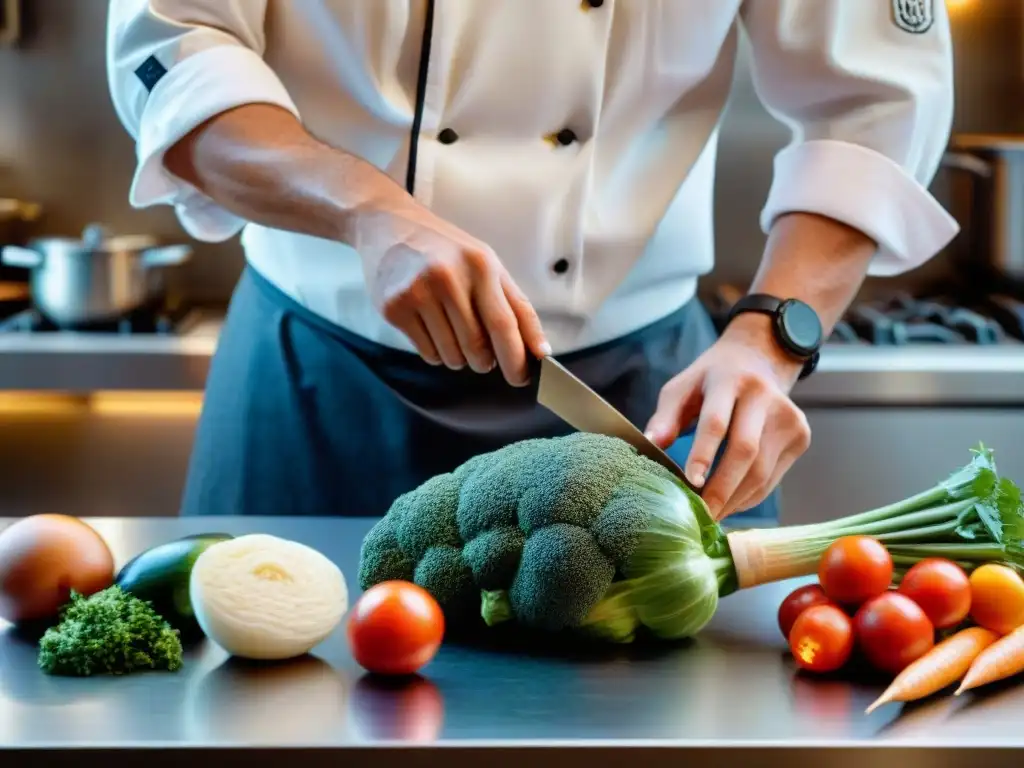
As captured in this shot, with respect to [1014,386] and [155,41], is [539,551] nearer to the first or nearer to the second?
[155,41]

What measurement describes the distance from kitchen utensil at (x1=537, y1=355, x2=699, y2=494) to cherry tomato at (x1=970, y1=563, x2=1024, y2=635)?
212 mm

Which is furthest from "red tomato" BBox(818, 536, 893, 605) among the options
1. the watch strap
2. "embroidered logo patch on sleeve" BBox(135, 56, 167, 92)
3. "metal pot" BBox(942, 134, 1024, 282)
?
"metal pot" BBox(942, 134, 1024, 282)

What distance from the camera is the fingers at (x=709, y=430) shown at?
99 cm

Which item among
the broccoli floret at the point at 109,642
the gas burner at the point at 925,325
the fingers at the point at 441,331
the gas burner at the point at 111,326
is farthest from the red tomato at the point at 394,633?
the gas burner at the point at 925,325

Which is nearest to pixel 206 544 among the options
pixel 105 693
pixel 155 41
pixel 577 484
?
pixel 105 693

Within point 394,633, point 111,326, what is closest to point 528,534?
point 394,633

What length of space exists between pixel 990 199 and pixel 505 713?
1.89 m

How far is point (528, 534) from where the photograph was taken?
863mm

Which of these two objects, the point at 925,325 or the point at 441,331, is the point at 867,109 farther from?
the point at 925,325

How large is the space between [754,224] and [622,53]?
50.7 inches

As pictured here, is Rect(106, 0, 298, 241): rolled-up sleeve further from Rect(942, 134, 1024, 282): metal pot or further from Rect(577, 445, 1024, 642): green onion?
Rect(942, 134, 1024, 282): metal pot

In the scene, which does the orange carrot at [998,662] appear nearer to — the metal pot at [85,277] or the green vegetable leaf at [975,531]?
the green vegetable leaf at [975,531]

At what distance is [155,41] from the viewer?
1199mm

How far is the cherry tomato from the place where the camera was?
84cm
